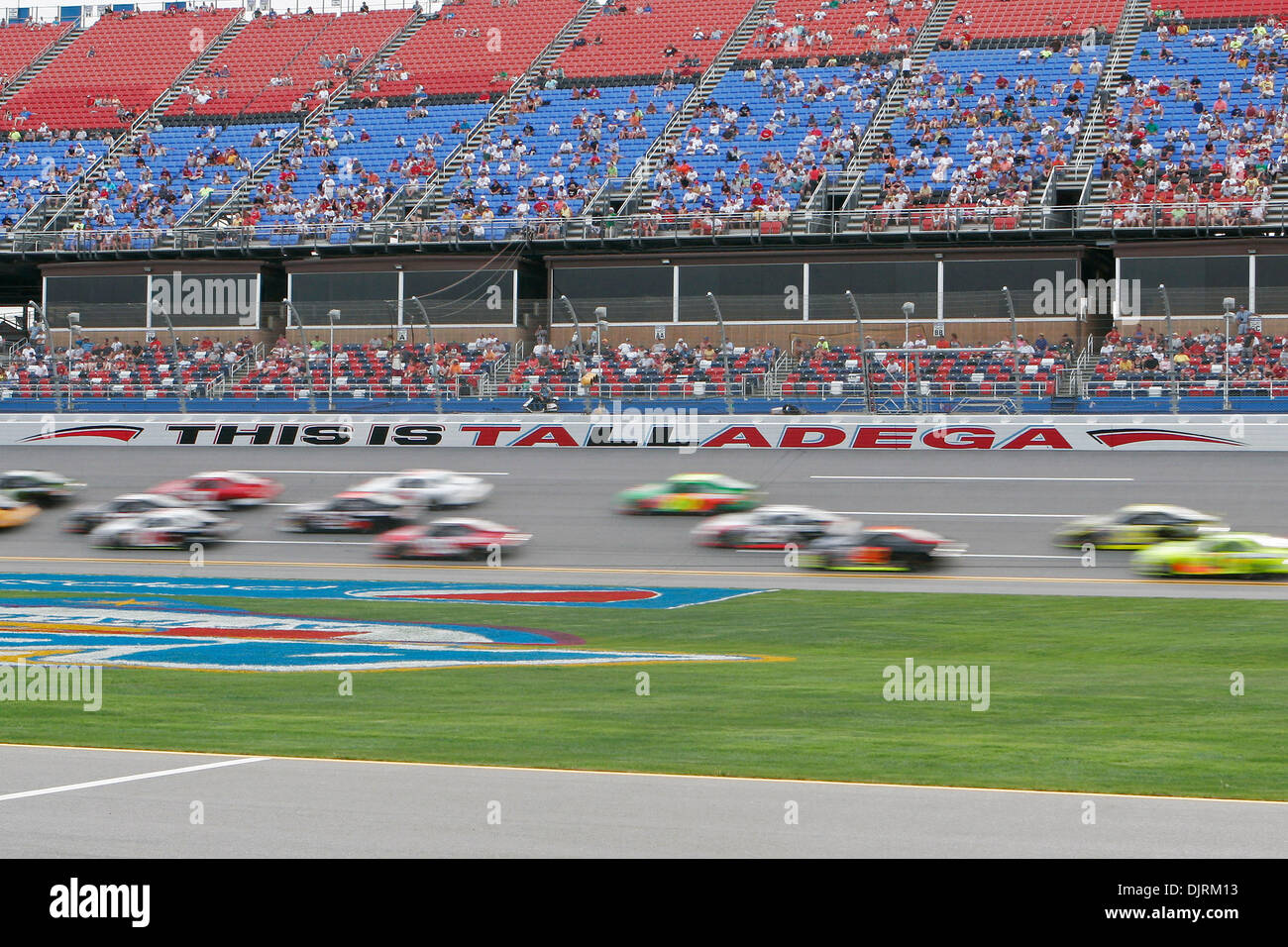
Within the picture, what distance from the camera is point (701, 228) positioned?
4369cm

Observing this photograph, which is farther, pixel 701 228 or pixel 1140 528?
pixel 701 228

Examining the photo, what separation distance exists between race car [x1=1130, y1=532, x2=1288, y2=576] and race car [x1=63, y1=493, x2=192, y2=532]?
16.9m

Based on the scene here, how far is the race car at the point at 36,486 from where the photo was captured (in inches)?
1182

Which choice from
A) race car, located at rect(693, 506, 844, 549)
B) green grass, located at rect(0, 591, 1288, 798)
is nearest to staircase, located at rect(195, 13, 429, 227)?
race car, located at rect(693, 506, 844, 549)

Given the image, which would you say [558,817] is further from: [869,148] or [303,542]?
[869,148]

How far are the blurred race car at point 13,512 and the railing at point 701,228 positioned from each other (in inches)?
749

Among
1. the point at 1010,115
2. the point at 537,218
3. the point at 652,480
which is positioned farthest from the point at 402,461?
the point at 1010,115

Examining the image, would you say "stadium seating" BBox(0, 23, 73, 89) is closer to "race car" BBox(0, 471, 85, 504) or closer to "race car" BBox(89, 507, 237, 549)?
"race car" BBox(0, 471, 85, 504)
